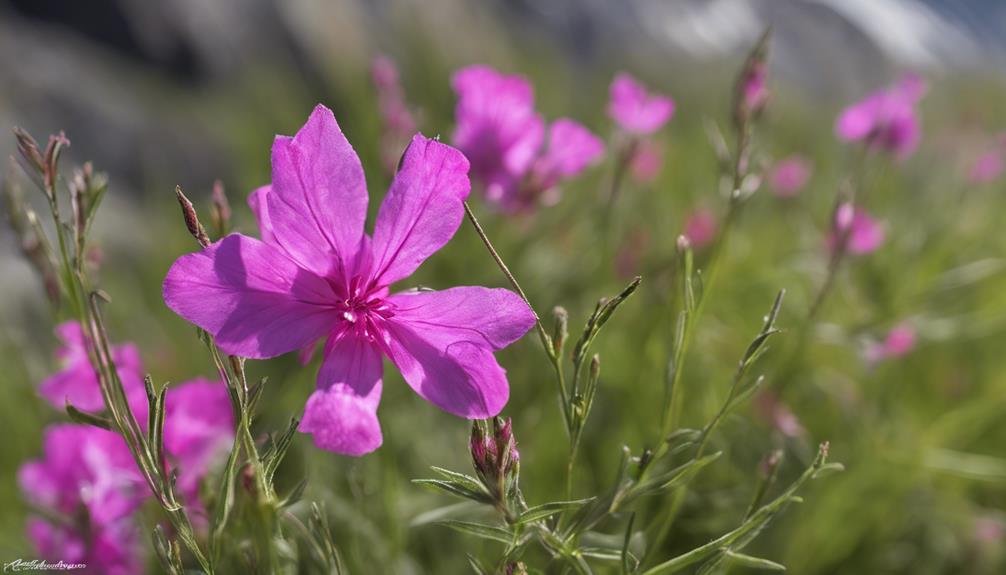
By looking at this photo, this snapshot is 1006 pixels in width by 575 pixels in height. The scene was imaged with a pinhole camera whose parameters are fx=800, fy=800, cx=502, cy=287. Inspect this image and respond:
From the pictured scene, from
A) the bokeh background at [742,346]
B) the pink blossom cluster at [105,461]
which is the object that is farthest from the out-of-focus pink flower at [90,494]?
the bokeh background at [742,346]

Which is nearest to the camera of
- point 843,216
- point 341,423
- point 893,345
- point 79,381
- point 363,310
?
point 341,423

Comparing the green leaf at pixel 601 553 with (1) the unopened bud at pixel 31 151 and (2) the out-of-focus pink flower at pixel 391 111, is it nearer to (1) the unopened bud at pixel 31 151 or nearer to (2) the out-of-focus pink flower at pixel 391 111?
(1) the unopened bud at pixel 31 151

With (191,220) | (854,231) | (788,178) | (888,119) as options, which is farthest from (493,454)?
(788,178)

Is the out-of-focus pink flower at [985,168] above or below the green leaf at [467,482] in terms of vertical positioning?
below

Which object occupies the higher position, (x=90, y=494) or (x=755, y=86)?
(x=755, y=86)

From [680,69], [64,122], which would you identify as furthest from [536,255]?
[680,69]

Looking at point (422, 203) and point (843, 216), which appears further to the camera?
point (843, 216)

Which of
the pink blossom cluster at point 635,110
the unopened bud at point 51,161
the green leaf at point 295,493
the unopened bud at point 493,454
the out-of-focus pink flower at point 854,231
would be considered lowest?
the out-of-focus pink flower at point 854,231

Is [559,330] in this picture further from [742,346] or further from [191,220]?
[742,346]
